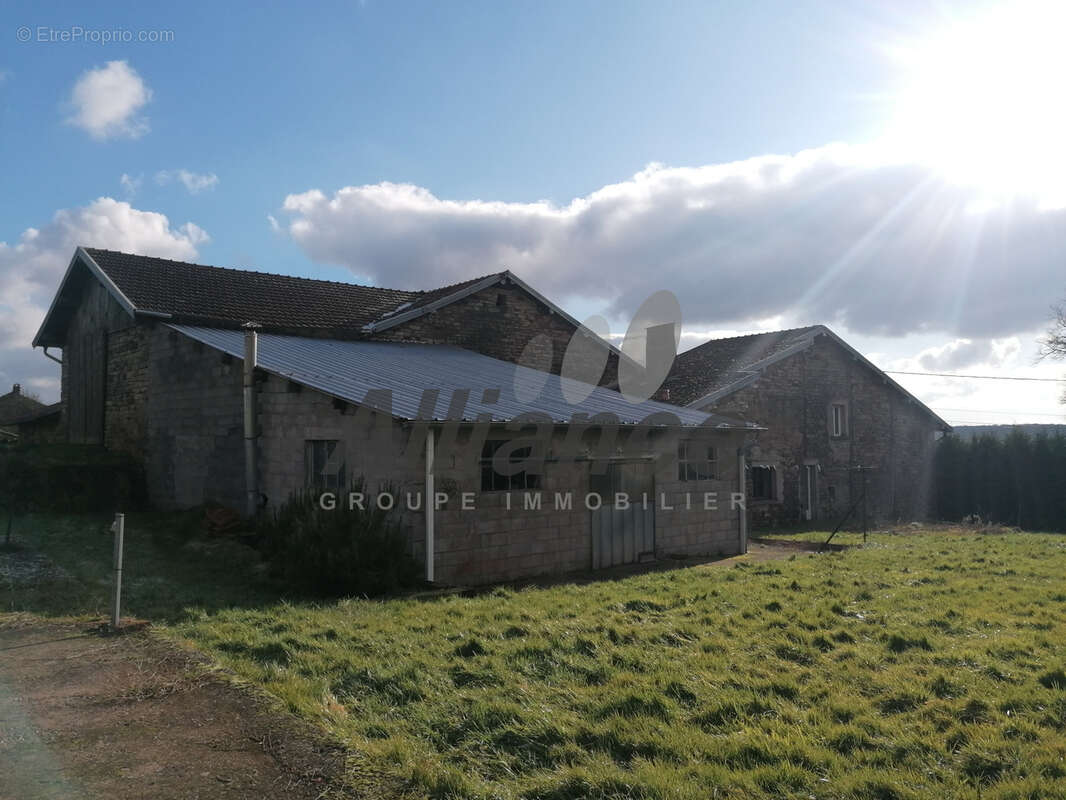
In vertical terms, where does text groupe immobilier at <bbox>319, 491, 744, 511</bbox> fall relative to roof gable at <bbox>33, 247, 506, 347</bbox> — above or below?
below

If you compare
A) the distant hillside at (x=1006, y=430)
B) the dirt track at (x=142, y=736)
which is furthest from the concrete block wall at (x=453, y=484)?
the distant hillside at (x=1006, y=430)

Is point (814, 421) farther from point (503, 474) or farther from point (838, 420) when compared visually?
point (503, 474)

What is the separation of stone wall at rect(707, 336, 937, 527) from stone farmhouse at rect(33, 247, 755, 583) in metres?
6.00

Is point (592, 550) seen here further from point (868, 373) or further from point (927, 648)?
point (868, 373)

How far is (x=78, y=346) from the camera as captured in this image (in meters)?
20.2

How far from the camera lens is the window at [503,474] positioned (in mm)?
11008

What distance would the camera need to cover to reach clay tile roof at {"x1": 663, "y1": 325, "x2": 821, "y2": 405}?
22.0 metres

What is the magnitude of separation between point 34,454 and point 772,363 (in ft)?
60.3

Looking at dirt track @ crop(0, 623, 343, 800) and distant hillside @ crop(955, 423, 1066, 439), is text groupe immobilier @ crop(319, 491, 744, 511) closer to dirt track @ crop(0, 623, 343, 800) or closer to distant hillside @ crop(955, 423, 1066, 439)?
dirt track @ crop(0, 623, 343, 800)

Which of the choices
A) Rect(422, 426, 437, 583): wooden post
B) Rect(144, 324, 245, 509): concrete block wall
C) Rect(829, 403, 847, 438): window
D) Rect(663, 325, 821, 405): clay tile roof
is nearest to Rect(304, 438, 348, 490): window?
Rect(422, 426, 437, 583): wooden post

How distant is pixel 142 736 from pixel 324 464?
7.02 metres

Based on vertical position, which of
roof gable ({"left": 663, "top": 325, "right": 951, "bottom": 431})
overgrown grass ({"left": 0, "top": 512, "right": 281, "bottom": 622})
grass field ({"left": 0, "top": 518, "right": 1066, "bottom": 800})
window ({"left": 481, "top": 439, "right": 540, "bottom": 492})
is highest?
roof gable ({"left": 663, "top": 325, "right": 951, "bottom": 431})

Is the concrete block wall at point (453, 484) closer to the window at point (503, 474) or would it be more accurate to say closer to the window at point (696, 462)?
the window at point (503, 474)

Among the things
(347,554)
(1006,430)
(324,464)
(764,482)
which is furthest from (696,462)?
(1006,430)
